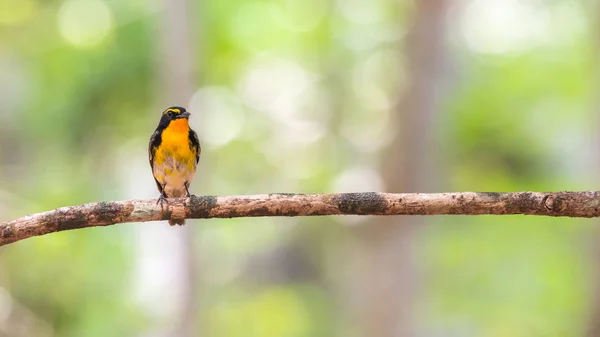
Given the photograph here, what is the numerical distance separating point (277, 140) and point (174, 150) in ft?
35.0

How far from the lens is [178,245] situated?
9539mm

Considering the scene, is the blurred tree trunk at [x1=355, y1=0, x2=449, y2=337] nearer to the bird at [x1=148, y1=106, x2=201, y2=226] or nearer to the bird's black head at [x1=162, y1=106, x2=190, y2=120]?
the bird at [x1=148, y1=106, x2=201, y2=226]

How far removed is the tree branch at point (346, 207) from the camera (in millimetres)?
4000

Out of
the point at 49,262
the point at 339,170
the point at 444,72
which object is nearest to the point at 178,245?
the point at 49,262

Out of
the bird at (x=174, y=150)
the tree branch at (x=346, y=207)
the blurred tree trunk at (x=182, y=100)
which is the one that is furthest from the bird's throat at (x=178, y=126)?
the blurred tree trunk at (x=182, y=100)

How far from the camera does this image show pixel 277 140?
1681 centimetres

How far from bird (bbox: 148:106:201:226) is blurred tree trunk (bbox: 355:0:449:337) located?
349 cm

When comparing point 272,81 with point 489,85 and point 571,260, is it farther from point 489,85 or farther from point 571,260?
point 571,260

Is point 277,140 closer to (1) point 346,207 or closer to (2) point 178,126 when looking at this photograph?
(2) point 178,126

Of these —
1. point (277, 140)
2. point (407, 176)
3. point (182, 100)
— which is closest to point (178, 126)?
point (182, 100)

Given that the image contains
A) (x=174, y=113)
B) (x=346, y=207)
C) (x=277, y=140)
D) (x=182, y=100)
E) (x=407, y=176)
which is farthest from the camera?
(x=277, y=140)

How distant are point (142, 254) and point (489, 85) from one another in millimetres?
6840

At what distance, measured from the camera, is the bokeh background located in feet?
37.2

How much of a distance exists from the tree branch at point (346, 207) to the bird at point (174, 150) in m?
1.98
